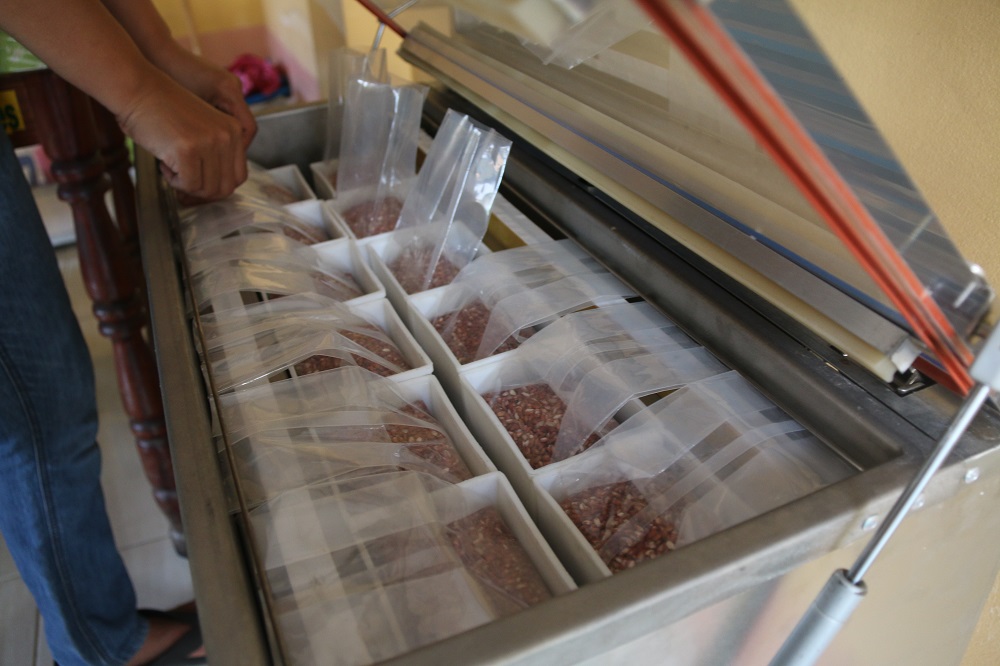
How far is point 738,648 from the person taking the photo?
0.61m

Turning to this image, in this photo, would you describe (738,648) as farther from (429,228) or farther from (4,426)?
(4,426)

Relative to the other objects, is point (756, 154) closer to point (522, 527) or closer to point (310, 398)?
point (522, 527)

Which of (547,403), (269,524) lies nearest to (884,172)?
(547,403)

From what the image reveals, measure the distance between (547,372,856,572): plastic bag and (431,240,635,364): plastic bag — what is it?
0.71ft

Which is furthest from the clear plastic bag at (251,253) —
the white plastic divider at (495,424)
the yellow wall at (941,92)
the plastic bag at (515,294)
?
the yellow wall at (941,92)

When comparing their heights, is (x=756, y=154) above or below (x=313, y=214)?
above

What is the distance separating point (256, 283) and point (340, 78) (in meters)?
Answer: 0.57

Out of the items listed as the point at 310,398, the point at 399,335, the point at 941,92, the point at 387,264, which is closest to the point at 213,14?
the point at 387,264

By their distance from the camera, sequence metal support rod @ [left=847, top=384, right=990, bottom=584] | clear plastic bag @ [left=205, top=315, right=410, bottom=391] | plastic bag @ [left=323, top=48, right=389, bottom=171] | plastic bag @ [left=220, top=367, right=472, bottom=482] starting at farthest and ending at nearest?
plastic bag @ [left=323, top=48, right=389, bottom=171] → clear plastic bag @ [left=205, top=315, right=410, bottom=391] → plastic bag @ [left=220, top=367, right=472, bottom=482] → metal support rod @ [left=847, top=384, right=990, bottom=584]

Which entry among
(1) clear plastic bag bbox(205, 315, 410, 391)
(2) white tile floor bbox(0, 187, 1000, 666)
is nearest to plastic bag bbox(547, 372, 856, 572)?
(1) clear plastic bag bbox(205, 315, 410, 391)

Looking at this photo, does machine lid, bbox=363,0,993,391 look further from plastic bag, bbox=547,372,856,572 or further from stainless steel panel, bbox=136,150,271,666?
stainless steel panel, bbox=136,150,271,666

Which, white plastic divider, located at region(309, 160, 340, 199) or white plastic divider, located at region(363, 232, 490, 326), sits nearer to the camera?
white plastic divider, located at region(363, 232, 490, 326)

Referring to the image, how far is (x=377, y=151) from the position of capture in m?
1.32

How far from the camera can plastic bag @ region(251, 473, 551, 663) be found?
1.96 ft
